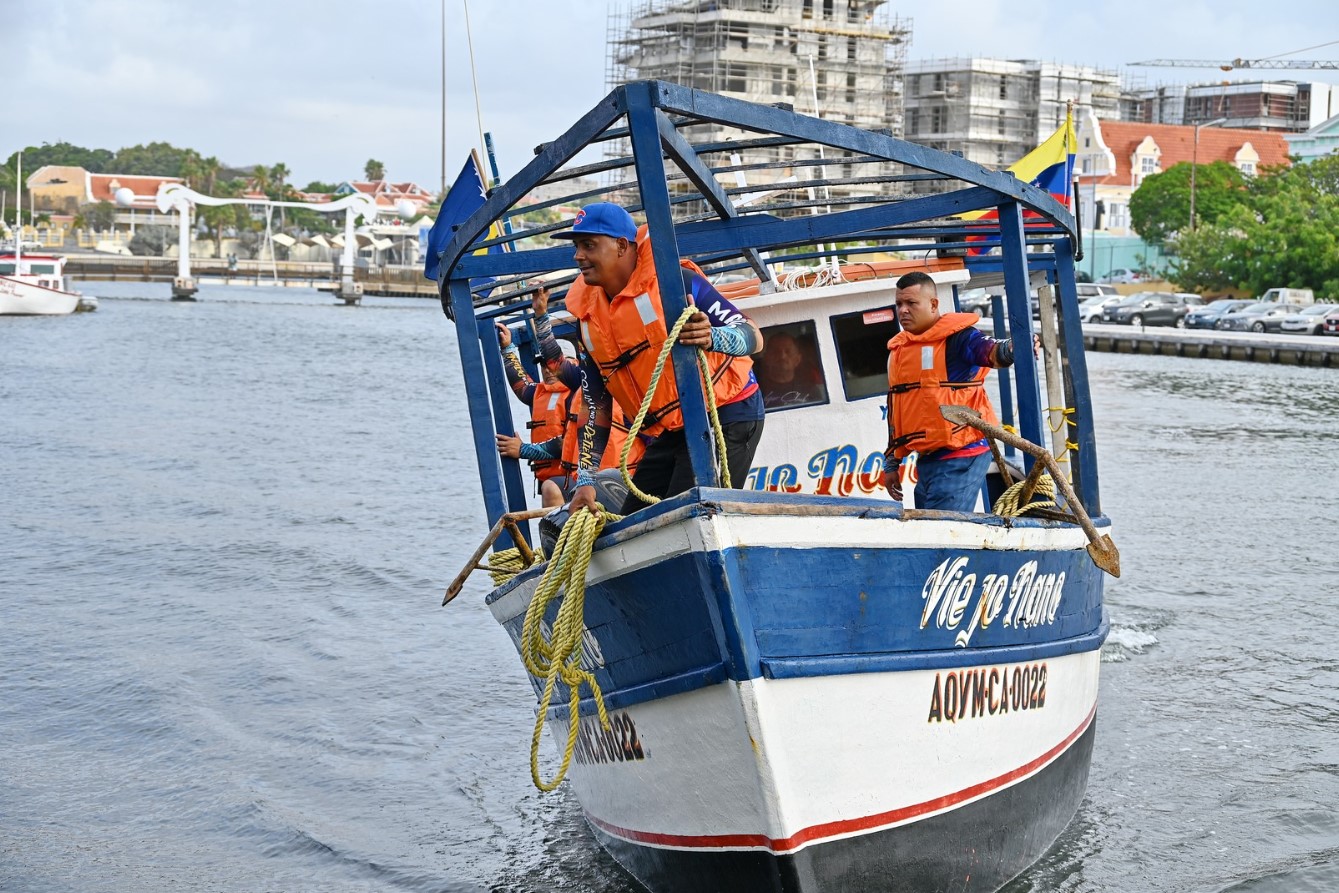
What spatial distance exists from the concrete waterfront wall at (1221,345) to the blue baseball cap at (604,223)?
37.2 metres

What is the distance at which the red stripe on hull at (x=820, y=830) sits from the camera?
5.48 meters

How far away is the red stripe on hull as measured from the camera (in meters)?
5.48

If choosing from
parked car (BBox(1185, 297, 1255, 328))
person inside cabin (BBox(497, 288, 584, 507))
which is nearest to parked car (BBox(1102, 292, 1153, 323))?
parked car (BBox(1185, 297, 1255, 328))

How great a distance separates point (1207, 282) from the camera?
208 feet

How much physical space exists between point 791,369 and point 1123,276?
7223 centimetres

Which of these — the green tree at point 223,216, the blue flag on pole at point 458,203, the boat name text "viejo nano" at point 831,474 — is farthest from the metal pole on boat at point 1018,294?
the green tree at point 223,216

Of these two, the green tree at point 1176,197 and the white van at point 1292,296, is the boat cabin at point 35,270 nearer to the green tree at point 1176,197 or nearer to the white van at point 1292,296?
the white van at point 1292,296

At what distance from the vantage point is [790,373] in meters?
8.85

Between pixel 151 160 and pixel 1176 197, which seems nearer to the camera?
pixel 1176 197


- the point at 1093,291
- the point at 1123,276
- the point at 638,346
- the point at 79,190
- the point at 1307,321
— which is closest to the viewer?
the point at 638,346

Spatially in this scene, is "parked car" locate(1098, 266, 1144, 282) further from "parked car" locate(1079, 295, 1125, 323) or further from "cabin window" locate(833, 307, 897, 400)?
"cabin window" locate(833, 307, 897, 400)

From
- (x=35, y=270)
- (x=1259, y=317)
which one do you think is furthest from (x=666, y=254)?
(x=35, y=270)

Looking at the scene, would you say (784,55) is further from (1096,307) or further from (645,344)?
(645,344)

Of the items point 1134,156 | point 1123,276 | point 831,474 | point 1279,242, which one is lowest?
point 1123,276
